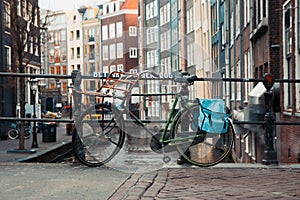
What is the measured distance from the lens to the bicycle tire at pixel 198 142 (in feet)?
14.1

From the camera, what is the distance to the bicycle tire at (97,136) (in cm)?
422

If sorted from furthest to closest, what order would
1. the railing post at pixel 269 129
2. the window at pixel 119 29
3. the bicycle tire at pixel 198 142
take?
the railing post at pixel 269 129 < the bicycle tire at pixel 198 142 < the window at pixel 119 29

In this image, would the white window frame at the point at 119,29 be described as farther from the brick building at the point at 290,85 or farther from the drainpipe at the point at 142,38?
the brick building at the point at 290,85

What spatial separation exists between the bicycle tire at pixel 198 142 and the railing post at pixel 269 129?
556 millimetres

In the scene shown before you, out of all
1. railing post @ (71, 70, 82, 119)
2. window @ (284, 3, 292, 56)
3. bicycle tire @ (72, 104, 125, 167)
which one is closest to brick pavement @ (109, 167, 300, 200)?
bicycle tire @ (72, 104, 125, 167)

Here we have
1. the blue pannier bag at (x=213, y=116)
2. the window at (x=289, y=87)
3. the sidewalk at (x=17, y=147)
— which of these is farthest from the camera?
the sidewalk at (x=17, y=147)

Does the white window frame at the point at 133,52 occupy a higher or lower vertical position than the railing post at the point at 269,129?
higher

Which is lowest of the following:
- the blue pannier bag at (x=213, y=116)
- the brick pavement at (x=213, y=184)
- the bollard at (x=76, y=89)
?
the brick pavement at (x=213, y=184)

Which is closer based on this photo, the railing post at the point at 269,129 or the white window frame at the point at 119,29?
the white window frame at the point at 119,29

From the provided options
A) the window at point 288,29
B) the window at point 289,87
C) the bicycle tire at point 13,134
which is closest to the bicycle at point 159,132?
the window at point 289,87

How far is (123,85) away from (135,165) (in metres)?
0.81

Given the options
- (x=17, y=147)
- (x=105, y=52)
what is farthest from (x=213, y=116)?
(x=17, y=147)

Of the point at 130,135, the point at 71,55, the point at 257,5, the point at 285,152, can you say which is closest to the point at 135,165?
the point at 130,135

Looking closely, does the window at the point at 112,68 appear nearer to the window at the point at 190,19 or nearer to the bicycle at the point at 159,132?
the bicycle at the point at 159,132
